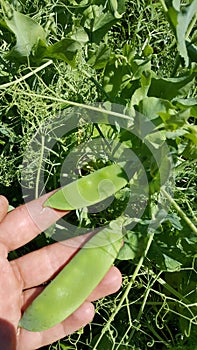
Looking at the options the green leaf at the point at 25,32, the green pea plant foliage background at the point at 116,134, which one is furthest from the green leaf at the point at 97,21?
the green leaf at the point at 25,32

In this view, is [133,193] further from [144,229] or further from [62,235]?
[62,235]

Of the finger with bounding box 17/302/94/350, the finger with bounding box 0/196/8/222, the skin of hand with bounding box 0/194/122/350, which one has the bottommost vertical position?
the finger with bounding box 17/302/94/350

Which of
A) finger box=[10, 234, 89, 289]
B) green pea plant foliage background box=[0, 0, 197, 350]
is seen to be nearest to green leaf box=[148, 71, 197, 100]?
green pea plant foliage background box=[0, 0, 197, 350]

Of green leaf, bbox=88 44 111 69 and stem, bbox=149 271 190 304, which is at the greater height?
green leaf, bbox=88 44 111 69

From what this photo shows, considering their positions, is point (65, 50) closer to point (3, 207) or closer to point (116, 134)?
point (116, 134)

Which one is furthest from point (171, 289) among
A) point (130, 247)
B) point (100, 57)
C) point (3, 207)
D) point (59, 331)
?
point (100, 57)

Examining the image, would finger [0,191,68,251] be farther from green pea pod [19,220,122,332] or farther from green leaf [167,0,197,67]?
green leaf [167,0,197,67]

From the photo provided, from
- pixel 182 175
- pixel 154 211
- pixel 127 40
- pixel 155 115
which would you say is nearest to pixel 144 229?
pixel 154 211
